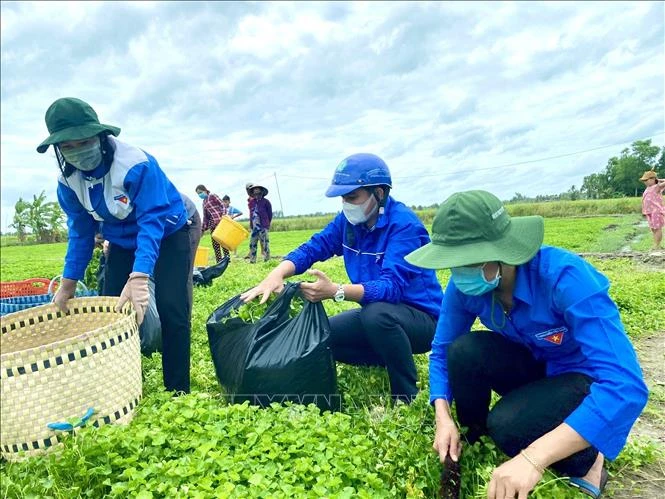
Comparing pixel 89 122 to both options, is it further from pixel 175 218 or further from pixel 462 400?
pixel 462 400

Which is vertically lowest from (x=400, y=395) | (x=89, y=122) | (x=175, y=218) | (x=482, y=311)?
(x=400, y=395)

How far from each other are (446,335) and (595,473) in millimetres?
674

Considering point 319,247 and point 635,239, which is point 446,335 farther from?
point 635,239

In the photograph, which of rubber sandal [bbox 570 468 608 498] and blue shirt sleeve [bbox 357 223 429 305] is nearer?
rubber sandal [bbox 570 468 608 498]

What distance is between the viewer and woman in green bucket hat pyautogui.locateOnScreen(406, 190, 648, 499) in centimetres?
156

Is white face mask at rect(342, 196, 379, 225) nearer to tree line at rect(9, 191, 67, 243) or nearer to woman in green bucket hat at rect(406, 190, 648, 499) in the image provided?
woman in green bucket hat at rect(406, 190, 648, 499)

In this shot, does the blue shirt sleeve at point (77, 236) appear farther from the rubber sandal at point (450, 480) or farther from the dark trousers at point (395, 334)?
the rubber sandal at point (450, 480)

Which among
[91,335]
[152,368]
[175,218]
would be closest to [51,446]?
[91,335]

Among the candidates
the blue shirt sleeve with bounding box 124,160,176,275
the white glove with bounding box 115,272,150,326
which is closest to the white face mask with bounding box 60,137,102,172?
the blue shirt sleeve with bounding box 124,160,176,275

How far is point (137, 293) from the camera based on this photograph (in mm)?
2385

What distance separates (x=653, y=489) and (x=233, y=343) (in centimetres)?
174

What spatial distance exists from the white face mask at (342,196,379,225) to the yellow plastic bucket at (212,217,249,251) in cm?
597

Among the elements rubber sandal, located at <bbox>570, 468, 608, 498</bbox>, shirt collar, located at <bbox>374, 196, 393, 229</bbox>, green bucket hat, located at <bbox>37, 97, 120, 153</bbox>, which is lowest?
rubber sandal, located at <bbox>570, 468, 608, 498</bbox>

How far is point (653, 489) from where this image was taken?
1972 millimetres
